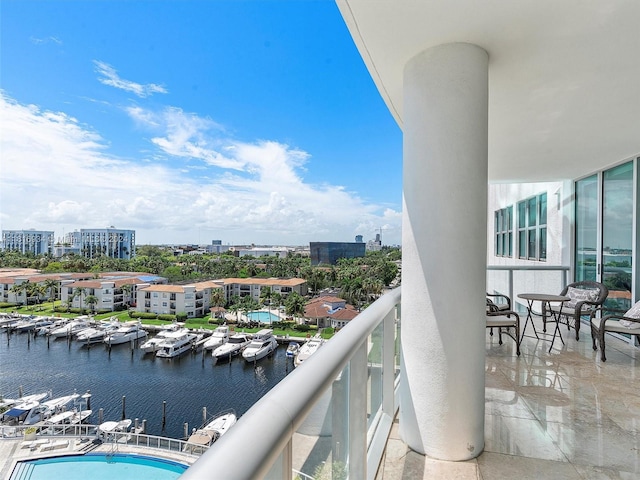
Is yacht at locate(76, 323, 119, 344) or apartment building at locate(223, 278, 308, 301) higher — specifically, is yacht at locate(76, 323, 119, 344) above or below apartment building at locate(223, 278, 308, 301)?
below

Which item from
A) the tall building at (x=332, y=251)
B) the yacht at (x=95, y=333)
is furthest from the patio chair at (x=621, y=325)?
the yacht at (x=95, y=333)

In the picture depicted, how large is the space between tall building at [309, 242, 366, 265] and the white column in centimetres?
2106

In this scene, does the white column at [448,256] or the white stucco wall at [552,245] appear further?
the white stucco wall at [552,245]

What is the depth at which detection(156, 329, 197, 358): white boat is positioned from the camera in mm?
28094

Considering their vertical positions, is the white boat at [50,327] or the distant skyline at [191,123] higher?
the distant skyline at [191,123]

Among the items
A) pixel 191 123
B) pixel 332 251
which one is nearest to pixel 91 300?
pixel 332 251

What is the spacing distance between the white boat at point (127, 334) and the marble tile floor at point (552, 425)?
31.4 m

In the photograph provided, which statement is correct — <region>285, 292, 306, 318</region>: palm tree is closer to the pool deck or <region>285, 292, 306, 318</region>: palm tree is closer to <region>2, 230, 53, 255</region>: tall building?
the pool deck

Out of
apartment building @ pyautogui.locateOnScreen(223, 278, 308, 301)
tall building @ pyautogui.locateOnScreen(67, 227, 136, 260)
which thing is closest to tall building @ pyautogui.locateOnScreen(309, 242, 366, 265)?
apartment building @ pyautogui.locateOnScreen(223, 278, 308, 301)

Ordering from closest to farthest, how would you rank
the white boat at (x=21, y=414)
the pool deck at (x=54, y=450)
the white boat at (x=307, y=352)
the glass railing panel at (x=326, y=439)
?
the glass railing panel at (x=326, y=439)
the white boat at (x=307, y=352)
the pool deck at (x=54, y=450)
the white boat at (x=21, y=414)

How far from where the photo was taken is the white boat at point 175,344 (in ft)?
92.2

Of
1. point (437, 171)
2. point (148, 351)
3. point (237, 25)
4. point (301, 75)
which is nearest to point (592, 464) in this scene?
point (437, 171)

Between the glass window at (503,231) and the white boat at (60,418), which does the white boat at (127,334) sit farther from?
the glass window at (503,231)

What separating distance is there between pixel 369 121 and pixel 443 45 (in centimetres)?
5608
